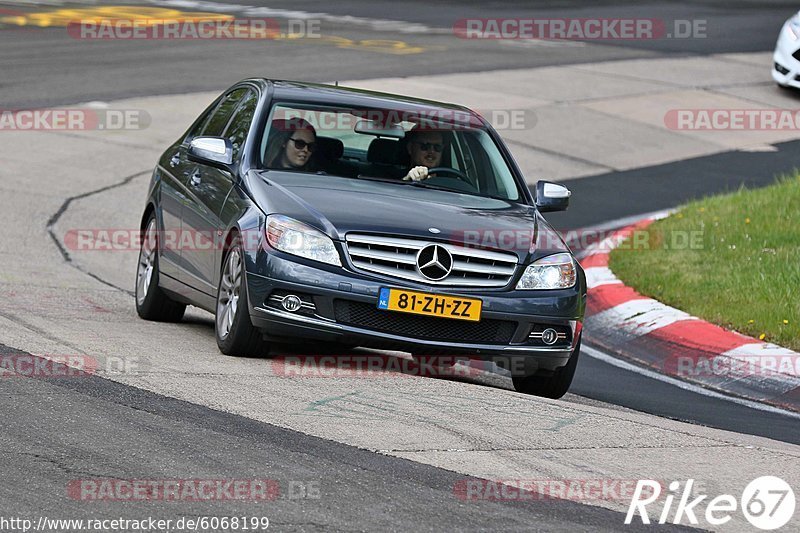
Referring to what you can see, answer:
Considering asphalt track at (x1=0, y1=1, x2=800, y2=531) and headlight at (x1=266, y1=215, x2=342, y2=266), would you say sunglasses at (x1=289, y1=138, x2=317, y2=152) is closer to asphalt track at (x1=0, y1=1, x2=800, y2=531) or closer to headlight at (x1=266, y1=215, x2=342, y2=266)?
headlight at (x1=266, y1=215, x2=342, y2=266)

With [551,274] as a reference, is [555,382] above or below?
below

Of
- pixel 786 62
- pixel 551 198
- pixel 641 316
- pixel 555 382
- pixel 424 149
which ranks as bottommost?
pixel 786 62

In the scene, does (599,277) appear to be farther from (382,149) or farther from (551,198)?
(382,149)

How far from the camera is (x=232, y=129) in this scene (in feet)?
31.7

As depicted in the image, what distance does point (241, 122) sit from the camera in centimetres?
952

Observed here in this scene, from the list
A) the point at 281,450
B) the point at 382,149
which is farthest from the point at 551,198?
the point at 281,450

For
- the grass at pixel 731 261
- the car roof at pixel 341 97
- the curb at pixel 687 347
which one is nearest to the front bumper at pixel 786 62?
the grass at pixel 731 261

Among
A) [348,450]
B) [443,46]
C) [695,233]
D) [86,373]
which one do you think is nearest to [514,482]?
[348,450]

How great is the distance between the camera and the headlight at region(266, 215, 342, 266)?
8.02 m

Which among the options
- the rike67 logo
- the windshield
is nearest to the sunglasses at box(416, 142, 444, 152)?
the windshield

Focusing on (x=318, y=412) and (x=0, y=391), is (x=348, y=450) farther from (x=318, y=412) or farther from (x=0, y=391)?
(x=0, y=391)

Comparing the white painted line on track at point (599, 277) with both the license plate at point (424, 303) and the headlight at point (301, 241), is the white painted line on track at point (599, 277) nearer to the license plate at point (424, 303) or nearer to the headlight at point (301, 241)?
the license plate at point (424, 303)

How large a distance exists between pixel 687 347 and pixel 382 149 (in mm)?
2537

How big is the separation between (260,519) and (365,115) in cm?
446
